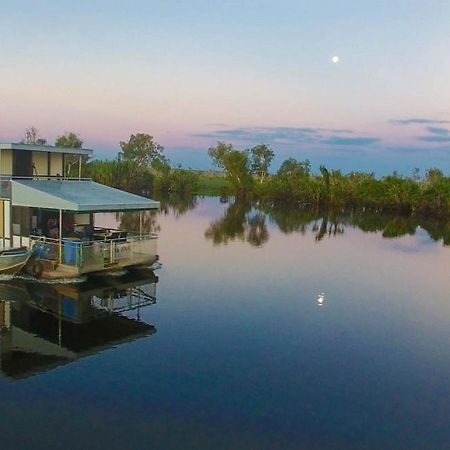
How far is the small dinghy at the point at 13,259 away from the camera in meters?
20.4

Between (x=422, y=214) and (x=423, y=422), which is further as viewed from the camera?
(x=422, y=214)

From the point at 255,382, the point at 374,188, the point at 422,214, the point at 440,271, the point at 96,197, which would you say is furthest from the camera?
the point at 374,188

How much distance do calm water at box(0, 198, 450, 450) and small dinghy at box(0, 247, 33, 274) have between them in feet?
2.02

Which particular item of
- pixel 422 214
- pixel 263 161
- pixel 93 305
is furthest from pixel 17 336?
pixel 263 161

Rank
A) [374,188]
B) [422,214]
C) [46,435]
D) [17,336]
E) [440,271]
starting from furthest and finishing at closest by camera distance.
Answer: [374,188], [422,214], [440,271], [17,336], [46,435]

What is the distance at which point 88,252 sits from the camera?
20.7 m

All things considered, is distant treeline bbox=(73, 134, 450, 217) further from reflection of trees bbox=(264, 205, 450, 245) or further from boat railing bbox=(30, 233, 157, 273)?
boat railing bbox=(30, 233, 157, 273)

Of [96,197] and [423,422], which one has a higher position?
[96,197]

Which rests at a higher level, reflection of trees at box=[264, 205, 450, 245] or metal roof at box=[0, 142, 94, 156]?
metal roof at box=[0, 142, 94, 156]

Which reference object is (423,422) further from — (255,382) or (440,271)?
(440,271)

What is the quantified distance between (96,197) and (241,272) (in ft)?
26.6

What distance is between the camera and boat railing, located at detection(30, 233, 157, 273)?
67.4 ft

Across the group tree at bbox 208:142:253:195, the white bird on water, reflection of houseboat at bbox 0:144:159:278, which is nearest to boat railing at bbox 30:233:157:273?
reflection of houseboat at bbox 0:144:159:278

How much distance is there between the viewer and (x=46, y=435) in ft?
31.0
